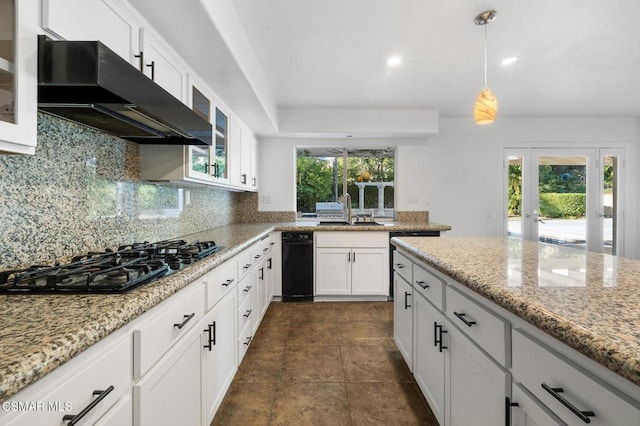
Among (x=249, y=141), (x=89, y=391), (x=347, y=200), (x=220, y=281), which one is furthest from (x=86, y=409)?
(x=347, y=200)

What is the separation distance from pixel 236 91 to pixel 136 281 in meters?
1.87

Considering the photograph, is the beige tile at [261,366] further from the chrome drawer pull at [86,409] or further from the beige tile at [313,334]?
the chrome drawer pull at [86,409]

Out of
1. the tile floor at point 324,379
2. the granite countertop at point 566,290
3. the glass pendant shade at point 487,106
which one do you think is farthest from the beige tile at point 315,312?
the glass pendant shade at point 487,106

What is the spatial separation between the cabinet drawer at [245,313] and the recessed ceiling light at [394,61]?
7.38ft

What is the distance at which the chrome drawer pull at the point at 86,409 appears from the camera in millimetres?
654

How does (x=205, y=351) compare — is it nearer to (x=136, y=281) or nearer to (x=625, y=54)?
(x=136, y=281)

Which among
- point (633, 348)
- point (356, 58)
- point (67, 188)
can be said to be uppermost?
point (356, 58)

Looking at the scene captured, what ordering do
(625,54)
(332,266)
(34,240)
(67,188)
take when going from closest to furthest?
1. (34,240)
2. (67,188)
3. (625,54)
4. (332,266)

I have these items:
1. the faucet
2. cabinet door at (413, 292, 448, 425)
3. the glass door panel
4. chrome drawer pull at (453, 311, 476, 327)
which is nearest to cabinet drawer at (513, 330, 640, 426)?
chrome drawer pull at (453, 311, 476, 327)

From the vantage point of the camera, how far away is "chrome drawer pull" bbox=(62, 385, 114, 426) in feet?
2.15

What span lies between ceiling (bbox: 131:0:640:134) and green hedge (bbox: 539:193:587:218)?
1339mm

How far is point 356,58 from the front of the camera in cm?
271

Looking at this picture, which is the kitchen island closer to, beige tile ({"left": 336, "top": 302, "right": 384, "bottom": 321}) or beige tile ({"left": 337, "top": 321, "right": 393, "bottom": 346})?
beige tile ({"left": 337, "top": 321, "right": 393, "bottom": 346})

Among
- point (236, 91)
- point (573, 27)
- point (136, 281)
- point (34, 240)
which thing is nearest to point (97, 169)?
point (34, 240)
